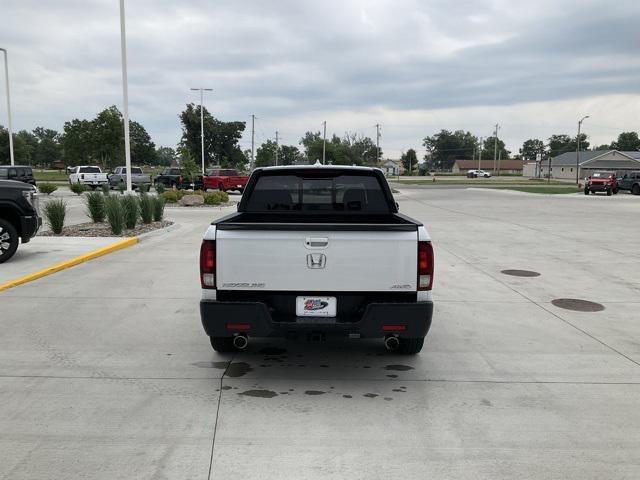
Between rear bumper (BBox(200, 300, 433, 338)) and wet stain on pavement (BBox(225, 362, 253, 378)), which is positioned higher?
rear bumper (BBox(200, 300, 433, 338))

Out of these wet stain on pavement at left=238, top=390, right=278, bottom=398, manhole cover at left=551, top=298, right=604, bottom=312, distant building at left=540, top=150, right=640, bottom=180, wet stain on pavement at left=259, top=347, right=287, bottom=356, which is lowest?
wet stain on pavement at left=259, top=347, right=287, bottom=356

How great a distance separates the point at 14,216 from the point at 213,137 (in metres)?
81.8

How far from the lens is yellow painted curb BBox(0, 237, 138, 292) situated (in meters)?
8.55

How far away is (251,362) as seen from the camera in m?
5.35

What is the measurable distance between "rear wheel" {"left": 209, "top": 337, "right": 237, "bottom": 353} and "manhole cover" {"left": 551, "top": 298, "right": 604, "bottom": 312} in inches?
185

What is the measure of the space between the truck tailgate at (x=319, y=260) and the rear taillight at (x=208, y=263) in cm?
5

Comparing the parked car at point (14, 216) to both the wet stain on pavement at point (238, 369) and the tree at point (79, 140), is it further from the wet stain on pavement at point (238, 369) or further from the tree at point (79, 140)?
the tree at point (79, 140)

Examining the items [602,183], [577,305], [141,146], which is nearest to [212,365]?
[577,305]

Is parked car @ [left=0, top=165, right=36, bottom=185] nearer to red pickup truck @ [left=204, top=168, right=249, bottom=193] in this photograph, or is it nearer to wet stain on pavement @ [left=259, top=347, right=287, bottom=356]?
red pickup truck @ [left=204, top=168, right=249, bottom=193]

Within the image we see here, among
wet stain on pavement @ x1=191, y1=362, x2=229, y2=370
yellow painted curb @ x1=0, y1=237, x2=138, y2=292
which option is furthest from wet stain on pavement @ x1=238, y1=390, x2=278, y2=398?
yellow painted curb @ x1=0, y1=237, x2=138, y2=292

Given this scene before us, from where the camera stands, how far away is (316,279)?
4.48 meters

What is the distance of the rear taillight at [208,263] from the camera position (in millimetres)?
4508

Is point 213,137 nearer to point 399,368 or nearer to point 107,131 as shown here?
point 107,131

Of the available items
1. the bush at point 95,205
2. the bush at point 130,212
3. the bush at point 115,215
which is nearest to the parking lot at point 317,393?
the bush at point 115,215
